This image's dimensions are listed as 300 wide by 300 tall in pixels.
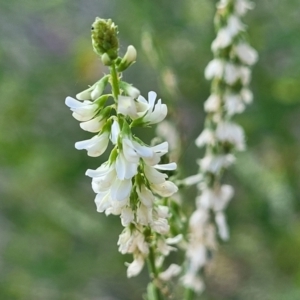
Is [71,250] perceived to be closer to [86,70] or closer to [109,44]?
[86,70]

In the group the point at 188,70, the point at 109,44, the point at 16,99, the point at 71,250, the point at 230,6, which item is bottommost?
the point at 109,44

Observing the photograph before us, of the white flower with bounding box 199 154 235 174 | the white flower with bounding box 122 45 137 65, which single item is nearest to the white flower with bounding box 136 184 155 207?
the white flower with bounding box 122 45 137 65

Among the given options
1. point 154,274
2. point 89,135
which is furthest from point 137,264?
point 89,135

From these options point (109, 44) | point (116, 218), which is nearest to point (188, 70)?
point (116, 218)

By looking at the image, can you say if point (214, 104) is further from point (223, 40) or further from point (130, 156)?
point (130, 156)

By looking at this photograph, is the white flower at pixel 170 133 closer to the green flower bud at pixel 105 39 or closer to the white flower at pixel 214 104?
the white flower at pixel 214 104

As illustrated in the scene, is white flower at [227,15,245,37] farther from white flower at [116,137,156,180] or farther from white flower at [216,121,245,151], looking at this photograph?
white flower at [116,137,156,180]

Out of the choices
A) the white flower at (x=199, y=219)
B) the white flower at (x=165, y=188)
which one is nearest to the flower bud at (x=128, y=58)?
the white flower at (x=165, y=188)

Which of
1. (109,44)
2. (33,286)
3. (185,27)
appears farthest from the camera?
(33,286)
